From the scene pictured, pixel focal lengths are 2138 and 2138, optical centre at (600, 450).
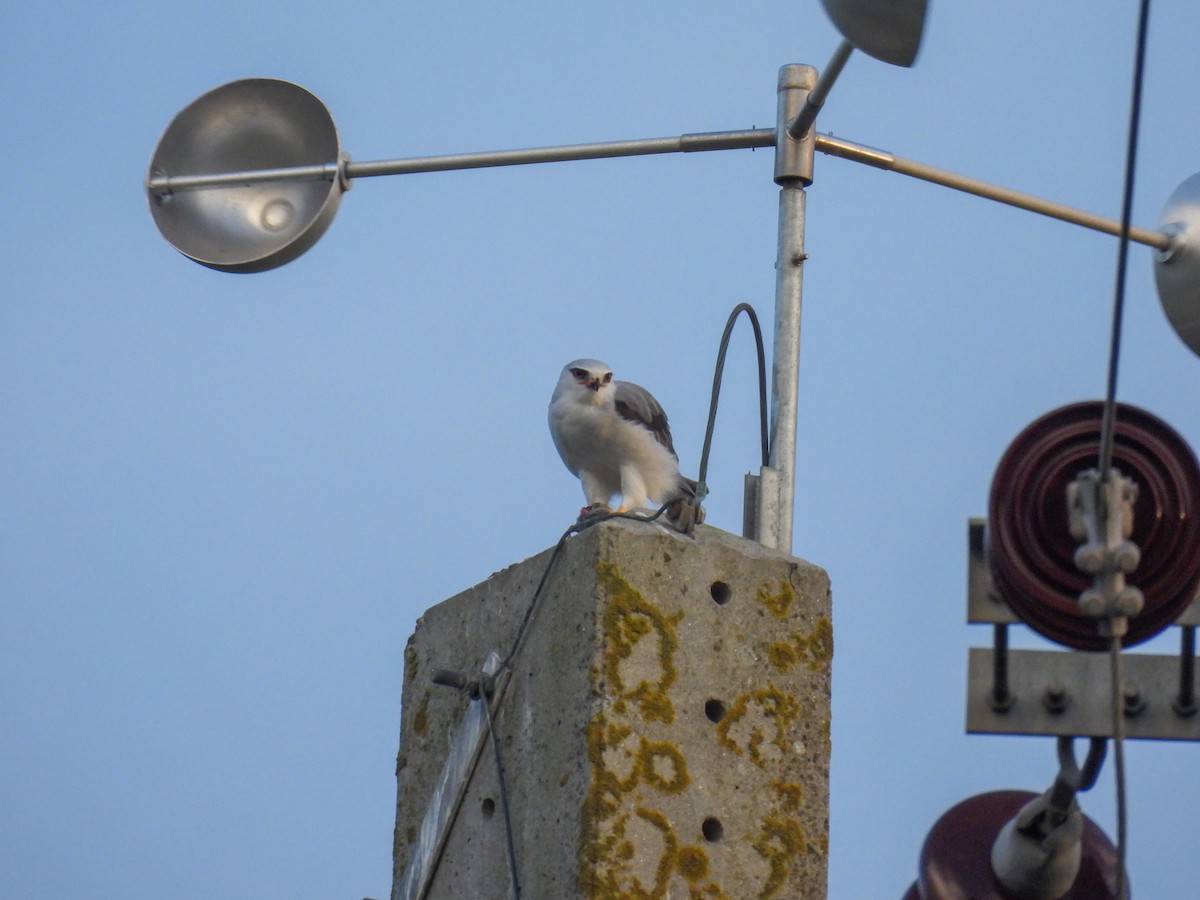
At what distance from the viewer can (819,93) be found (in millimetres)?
6320

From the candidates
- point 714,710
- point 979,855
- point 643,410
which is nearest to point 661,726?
point 714,710

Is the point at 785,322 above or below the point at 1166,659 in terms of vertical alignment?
above

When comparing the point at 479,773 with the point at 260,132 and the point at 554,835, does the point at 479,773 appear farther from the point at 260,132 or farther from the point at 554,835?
the point at 260,132

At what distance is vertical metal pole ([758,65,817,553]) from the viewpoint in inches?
231

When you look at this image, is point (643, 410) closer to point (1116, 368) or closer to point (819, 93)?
point (819, 93)

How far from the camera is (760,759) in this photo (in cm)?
501

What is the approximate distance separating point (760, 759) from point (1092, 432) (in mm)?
1312

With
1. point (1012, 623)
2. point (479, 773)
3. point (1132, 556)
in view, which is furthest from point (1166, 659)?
point (479, 773)

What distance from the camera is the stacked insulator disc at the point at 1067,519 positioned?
406cm

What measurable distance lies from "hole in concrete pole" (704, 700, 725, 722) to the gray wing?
359 centimetres

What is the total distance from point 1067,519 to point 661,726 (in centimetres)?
124

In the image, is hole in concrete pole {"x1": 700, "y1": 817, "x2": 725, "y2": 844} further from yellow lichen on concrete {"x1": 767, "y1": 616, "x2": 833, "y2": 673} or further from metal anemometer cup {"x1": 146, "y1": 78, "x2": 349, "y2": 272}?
metal anemometer cup {"x1": 146, "y1": 78, "x2": 349, "y2": 272}

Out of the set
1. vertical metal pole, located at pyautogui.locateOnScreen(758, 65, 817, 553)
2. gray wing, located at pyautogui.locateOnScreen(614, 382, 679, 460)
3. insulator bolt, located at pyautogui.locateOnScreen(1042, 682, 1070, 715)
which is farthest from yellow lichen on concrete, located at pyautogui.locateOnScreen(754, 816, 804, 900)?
gray wing, located at pyautogui.locateOnScreen(614, 382, 679, 460)

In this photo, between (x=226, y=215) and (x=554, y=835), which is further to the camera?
(x=226, y=215)
